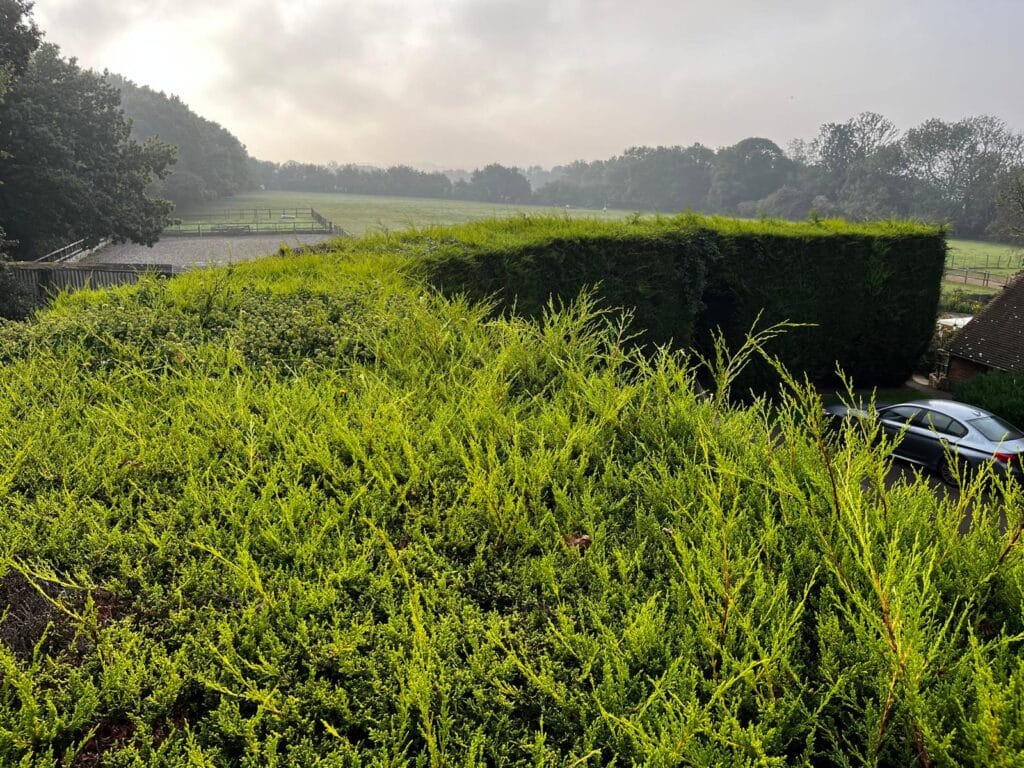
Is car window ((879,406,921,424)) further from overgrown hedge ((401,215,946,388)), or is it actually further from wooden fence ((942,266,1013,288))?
wooden fence ((942,266,1013,288))

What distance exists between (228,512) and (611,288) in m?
10.2

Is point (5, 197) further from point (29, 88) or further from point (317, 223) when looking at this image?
point (317, 223)

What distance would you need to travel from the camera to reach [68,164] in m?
25.8

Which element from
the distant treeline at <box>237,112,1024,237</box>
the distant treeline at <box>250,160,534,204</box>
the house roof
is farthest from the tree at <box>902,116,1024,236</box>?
the house roof

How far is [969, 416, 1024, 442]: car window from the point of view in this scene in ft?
35.7

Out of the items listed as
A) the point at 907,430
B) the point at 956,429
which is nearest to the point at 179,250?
the point at 907,430

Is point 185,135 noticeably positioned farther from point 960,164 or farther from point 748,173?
point 960,164

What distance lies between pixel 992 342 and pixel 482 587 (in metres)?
21.0

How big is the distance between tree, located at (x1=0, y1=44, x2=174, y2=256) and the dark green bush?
30.2 meters

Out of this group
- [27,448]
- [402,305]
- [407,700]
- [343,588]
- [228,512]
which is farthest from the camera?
[402,305]

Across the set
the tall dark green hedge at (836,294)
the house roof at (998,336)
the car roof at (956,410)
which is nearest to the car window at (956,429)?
the car roof at (956,410)

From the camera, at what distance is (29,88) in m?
26.2

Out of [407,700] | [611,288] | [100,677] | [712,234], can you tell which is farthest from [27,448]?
[712,234]

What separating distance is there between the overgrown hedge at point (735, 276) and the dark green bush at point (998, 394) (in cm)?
229
